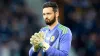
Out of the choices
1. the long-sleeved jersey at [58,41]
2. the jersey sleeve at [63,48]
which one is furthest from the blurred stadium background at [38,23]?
the jersey sleeve at [63,48]

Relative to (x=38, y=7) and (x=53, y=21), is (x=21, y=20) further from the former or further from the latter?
(x=53, y=21)

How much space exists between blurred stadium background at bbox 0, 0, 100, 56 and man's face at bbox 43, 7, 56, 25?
185 inches

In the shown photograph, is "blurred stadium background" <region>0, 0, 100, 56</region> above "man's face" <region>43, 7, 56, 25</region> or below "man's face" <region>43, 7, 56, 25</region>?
below

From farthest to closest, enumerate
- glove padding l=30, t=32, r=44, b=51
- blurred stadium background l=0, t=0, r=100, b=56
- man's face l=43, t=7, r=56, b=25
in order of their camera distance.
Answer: blurred stadium background l=0, t=0, r=100, b=56
man's face l=43, t=7, r=56, b=25
glove padding l=30, t=32, r=44, b=51

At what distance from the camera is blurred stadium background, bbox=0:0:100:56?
30.0ft

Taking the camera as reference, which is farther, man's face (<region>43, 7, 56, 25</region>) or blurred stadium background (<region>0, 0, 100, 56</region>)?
blurred stadium background (<region>0, 0, 100, 56</region>)

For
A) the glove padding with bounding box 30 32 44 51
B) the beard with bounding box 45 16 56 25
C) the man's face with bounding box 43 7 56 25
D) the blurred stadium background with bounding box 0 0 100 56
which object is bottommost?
the blurred stadium background with bounding box 0 0 100 56

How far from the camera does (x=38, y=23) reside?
32.0ft

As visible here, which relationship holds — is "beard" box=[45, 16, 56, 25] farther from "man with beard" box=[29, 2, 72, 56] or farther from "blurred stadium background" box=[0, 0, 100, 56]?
"blurred stadium background" box=[0, 0, 100, 56]

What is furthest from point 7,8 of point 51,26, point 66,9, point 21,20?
point 51,26

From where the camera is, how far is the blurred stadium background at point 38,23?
9.13 m

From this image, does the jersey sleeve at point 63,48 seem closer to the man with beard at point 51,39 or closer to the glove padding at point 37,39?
the man with beard at point 51,39

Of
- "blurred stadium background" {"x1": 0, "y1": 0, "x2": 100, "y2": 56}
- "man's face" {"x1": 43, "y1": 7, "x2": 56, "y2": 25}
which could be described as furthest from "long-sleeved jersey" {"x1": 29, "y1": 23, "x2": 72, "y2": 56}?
"blurred stadium background" {"x1": 0, "y1": 0, "x2": 100, "y2": 56}

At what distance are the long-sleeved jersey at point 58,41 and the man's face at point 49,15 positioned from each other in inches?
4.4
